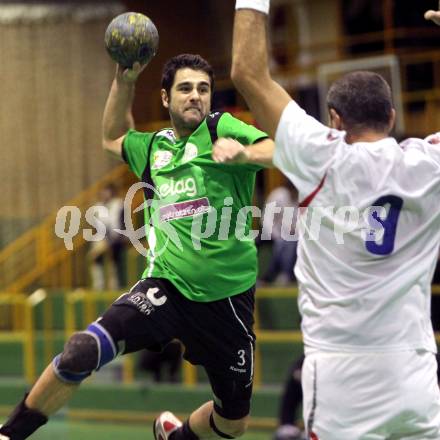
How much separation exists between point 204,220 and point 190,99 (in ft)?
2.21

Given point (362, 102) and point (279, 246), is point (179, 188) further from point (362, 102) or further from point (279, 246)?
point (279, 246)

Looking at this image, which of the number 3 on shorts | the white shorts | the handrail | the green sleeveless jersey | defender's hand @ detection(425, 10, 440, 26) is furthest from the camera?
the handrail

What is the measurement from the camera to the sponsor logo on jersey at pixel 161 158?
226 inches

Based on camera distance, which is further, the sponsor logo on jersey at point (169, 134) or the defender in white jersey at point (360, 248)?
the sponsor logo on jersey at point (169, 134)

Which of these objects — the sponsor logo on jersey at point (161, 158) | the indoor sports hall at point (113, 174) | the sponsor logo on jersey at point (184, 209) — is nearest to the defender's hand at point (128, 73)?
the sponsor logo on jersey at point (161, 158)

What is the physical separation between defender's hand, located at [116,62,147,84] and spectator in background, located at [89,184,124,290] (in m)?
8.13

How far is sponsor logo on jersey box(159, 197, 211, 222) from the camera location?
554 cm

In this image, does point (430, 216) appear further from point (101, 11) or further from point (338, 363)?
point (101, 11)

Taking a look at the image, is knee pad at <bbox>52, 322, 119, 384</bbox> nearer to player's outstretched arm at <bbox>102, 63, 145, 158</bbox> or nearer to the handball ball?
player's outstretched arm at <bbox>102, 63, 145, 158</bbox>

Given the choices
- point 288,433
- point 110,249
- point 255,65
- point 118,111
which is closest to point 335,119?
point 255,65

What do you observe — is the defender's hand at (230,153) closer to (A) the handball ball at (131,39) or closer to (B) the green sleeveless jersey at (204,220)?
(B) the green sleeveless jersey at (204,220)

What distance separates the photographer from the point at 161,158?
5.79 m

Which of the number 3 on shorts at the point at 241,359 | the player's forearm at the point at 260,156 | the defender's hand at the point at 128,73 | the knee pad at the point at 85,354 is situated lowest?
the number 3 on shorts at the point at 241,359

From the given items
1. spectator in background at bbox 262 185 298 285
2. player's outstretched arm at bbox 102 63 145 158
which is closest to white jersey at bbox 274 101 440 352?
player's outstretched arm at bbox 102 63 145 158
